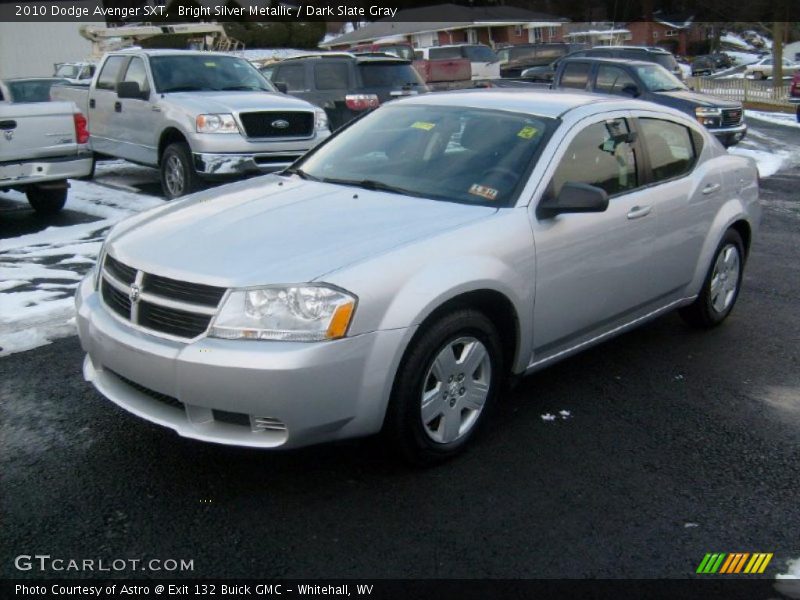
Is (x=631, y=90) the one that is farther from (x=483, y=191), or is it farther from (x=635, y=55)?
(x=483, y=191)

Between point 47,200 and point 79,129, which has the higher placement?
point 79,129

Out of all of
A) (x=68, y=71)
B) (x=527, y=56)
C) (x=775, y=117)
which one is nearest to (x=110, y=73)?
(x=68, y=71)

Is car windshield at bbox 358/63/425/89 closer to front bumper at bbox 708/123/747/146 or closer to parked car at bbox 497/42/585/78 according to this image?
front bumper at bbox 708/123/747/146

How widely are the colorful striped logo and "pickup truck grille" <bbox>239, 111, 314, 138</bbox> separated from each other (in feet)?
25.6

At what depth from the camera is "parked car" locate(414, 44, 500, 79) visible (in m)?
31.6

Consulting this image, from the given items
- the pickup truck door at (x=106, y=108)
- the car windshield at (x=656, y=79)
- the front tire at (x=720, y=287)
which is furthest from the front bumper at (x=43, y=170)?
the car windshield at (x=656, y=79)

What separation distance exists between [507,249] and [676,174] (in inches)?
74.4

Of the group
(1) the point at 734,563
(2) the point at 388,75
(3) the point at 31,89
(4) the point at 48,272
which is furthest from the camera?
(3) the point at 31,89

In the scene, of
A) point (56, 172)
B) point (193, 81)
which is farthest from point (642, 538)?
point (193, 81)

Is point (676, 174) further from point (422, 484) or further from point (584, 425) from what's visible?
point (422, 484)

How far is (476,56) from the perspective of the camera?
32.2m

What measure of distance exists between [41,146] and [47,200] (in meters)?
1.04

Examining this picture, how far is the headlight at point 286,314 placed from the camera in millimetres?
3412

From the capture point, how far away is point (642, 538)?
11.3 feet
